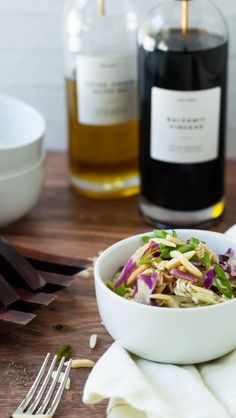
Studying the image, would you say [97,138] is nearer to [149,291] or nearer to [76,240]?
[76,240]

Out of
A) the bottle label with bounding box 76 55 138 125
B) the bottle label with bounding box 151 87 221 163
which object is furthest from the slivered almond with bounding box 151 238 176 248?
the bottle label with bounding box 76 55 138 125

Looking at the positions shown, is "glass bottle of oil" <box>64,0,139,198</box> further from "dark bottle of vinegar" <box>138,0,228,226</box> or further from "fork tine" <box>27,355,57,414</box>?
"fork tine" <box>27,355,57,414</box>

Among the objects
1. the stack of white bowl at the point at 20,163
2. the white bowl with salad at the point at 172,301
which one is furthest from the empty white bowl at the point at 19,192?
the white bowl with salad at the point at 172,301

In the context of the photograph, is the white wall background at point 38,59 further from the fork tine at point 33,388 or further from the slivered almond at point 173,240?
the fork tine at point 33,388

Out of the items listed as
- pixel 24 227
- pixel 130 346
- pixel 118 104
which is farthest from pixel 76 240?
pixel 130 346

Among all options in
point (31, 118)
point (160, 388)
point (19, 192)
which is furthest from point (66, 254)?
point (160, 388)

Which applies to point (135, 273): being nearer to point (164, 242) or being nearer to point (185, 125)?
point (164, 242)
